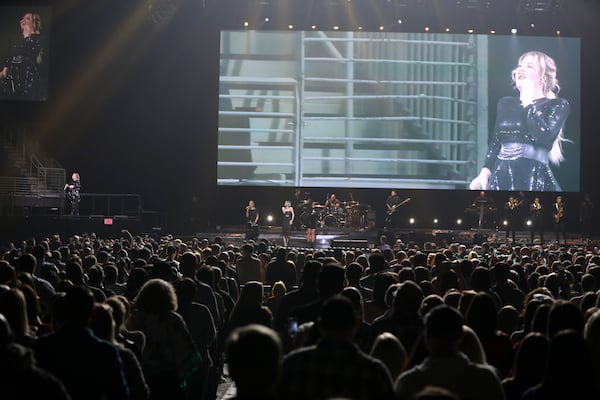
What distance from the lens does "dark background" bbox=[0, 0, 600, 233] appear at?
106 feet

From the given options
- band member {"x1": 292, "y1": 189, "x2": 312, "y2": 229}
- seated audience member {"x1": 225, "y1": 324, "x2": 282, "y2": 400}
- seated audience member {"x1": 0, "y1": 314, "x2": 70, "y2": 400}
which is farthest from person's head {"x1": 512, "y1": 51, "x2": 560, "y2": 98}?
seated audience member {"x1": 225, "y1": 324, "x2": 282, "y2": 400}

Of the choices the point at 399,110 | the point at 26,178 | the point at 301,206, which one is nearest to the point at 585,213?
the point at 399,110

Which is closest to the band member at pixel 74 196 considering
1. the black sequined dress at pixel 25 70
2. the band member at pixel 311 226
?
the black sequined dress at pixel 25 70

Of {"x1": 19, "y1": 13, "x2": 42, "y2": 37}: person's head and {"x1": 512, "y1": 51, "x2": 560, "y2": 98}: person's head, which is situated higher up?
{"x1": 19, "y1": 13, "x2": 42, "y2": 37}: person's head

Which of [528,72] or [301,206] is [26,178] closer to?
[301,206]

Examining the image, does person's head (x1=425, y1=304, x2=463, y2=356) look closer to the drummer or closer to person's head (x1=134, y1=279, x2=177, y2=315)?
person's head (x1=134, y1=279, x2=177, y2=315)

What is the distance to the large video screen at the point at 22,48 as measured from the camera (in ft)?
103

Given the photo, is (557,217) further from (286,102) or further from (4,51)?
(4,51)

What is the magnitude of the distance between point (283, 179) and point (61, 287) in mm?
23123

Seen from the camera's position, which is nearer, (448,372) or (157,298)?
(448,372)

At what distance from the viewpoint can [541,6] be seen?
93.2ft

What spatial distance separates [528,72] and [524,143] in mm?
2364

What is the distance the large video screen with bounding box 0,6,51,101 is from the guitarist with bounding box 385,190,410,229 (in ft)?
41.6

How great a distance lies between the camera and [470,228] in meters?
31.6
